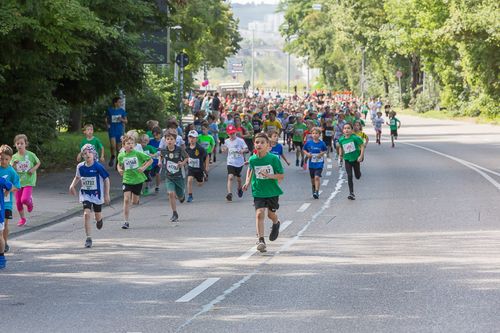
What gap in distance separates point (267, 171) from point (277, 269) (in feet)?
7.21

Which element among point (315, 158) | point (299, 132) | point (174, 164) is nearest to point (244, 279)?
point (174, 164)

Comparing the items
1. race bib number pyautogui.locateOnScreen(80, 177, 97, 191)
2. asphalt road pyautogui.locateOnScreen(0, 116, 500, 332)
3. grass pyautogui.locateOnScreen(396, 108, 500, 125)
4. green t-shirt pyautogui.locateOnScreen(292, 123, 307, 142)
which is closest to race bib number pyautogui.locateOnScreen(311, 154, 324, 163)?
asphalt road pyautogui.locateOnScreen(0, 116, 500, 332)

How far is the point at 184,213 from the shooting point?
65.4 feet

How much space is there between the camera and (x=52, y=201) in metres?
21.7

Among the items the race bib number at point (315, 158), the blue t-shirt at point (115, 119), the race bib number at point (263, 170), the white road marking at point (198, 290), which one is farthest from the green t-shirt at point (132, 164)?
the blue t-shirt at point (115, 119)

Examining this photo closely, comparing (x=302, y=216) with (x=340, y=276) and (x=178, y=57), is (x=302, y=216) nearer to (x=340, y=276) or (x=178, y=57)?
(x=340, y=276)

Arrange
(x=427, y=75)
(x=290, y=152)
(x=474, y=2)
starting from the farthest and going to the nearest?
(x=427, y=75)
(x=474, y=2)
(x=290, y=152)

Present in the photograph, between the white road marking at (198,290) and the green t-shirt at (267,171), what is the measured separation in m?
2.88

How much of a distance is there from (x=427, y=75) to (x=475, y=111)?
18.5m

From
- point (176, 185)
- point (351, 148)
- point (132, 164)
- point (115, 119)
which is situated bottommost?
point (176, 185)

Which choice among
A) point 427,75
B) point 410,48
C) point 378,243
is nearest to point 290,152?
point 378,243

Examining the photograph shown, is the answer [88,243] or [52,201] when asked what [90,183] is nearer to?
[88,243]

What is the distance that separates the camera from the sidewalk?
59.9 feet

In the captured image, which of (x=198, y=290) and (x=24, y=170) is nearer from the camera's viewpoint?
→ (x=198, y=290)
